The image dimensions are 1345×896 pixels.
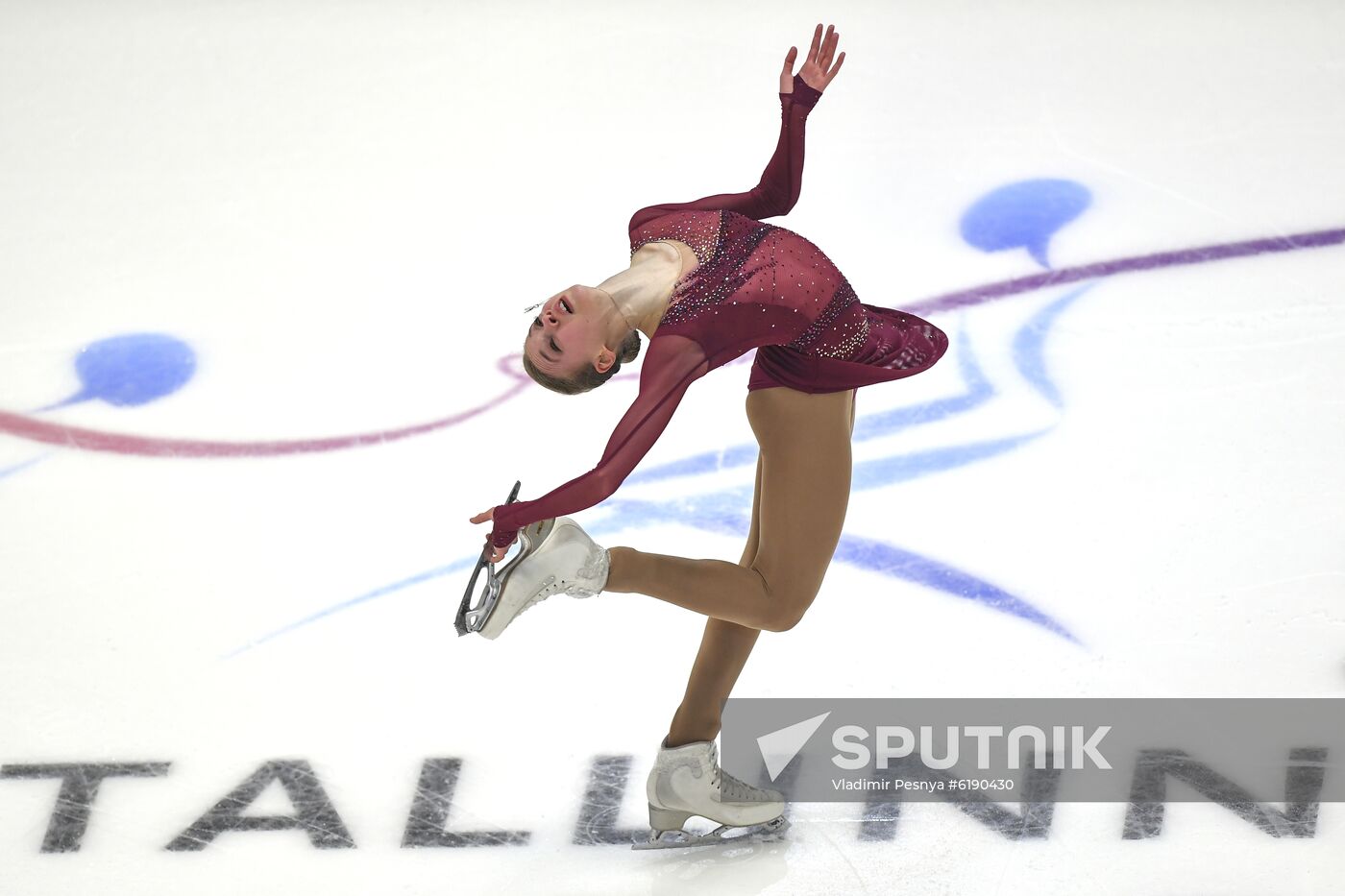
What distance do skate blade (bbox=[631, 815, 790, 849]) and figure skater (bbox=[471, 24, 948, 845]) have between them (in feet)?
0.04

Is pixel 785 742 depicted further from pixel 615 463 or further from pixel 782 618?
pixel 615 463

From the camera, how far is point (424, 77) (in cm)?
666

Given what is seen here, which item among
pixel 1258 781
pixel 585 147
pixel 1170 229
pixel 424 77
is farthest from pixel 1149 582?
pixel 424 77

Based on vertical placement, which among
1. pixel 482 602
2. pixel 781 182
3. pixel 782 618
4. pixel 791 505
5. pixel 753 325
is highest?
pixel 781 182

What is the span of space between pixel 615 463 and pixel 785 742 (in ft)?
3.89

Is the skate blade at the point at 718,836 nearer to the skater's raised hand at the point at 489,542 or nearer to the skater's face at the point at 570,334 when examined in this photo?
the skater's raised hand at the point at 489,542

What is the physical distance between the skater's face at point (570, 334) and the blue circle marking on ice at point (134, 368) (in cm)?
228

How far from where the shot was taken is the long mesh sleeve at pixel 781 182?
3.64 m

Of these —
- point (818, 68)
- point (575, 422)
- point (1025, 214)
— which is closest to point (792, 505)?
point (818, 68)

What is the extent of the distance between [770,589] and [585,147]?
10.3 ft

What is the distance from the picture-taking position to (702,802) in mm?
3648

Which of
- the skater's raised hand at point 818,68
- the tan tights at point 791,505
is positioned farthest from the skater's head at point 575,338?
the skater's raised hand at point 818,68

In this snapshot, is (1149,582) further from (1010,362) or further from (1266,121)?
(1266,121)

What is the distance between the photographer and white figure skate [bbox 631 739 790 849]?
3.62 m
